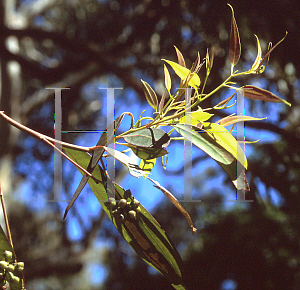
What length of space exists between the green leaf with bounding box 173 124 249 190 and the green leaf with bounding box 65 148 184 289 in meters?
0.08

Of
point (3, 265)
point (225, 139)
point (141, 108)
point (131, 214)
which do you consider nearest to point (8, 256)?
point (3, 265)

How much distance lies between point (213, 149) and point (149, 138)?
0.19ft

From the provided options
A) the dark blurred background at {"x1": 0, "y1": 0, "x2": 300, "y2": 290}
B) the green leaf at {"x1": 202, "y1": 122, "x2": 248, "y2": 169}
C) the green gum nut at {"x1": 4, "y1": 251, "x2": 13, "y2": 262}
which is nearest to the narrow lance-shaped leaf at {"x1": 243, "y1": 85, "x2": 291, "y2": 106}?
the green leaf at {"x1": 202, "y1": 122, "x2": 248, "y2": 169}

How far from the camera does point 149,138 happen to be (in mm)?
234

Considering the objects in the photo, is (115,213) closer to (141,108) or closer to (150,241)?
(150,241)

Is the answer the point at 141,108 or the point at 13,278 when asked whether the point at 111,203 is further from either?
the point at 141,108

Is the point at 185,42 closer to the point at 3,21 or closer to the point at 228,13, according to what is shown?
the point at 228,13

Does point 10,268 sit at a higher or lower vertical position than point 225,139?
lower

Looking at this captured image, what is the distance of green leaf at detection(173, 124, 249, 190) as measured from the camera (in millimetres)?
237

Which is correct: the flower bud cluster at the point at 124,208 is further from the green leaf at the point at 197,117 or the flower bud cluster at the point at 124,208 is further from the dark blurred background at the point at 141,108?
the dark blurred background at the point at 141,108

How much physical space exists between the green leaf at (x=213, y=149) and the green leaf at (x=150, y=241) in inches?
3.0

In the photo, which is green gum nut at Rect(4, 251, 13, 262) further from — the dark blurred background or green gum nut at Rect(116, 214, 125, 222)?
the dark blurred background

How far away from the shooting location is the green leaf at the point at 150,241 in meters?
0.25

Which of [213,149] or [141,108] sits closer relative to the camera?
[213,149]
